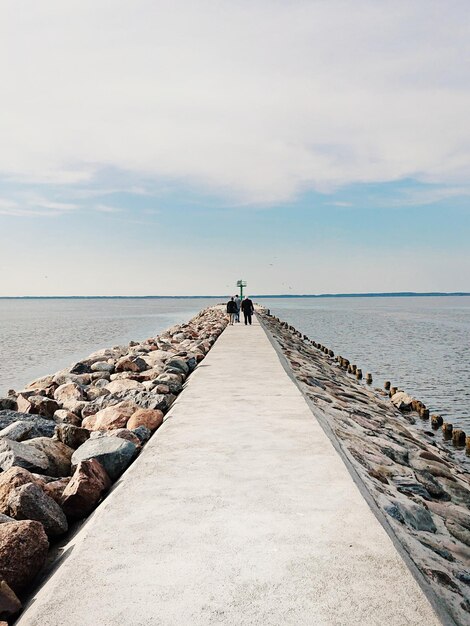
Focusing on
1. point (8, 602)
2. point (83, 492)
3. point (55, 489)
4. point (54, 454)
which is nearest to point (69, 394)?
point (54, 454)

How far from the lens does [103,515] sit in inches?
127

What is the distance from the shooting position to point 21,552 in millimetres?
2752

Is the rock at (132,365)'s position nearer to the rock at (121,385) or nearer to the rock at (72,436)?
the rock at (121,385)

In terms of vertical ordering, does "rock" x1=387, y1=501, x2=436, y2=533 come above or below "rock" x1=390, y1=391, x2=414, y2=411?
above

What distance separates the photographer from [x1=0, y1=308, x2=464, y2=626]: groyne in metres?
2.31

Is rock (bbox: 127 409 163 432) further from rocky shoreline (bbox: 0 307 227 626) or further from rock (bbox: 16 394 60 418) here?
rock (bbox: 16 394 60 418)

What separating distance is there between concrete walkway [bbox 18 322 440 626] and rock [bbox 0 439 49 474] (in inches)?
32.1

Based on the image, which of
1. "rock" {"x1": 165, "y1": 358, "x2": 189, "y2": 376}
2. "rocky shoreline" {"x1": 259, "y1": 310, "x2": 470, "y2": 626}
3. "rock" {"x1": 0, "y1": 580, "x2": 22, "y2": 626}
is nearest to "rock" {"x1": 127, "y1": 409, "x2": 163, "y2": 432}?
"rocky shoreline" {"x1": 259, "y1": 310, "x2": 470, "y2": 626}

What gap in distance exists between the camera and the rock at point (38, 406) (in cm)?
691

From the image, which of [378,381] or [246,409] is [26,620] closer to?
[246,409]

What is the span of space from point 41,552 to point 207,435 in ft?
7.01

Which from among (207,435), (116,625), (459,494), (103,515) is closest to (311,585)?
(116,625)

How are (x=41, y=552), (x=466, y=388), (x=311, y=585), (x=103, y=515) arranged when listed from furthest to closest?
1. (x=466, y=388)
2. (x=103, y=515)
3. (x=41, y=552)
4. (x=311, y=585)

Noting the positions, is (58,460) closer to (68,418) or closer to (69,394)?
(68,418)
